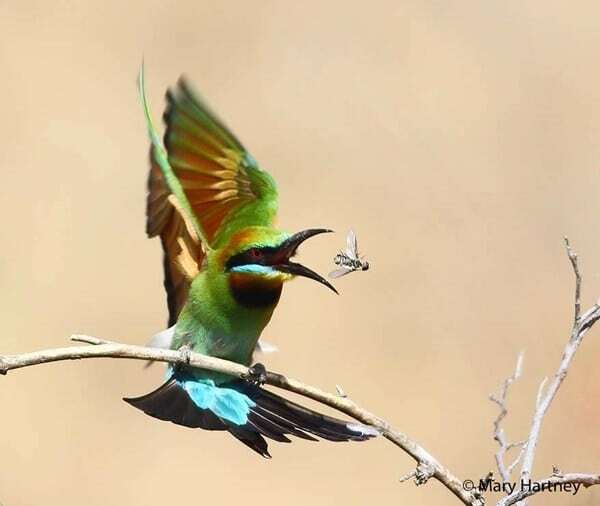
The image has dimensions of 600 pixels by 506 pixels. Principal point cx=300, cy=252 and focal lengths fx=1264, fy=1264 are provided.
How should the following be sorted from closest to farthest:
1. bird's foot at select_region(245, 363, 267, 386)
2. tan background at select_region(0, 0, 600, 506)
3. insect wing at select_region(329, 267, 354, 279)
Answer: insect wing at select_region(329, 267, 354, 279) → bird's foot at select_region(245, 363, 267, 386) → tan background at select_region(0, 0, 600, 506)

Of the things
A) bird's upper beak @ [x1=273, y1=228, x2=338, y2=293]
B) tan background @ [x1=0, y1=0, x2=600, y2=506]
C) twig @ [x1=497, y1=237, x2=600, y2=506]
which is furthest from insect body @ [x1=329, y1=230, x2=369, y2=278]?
tan background @ [x1=0, y1=0, x2=600, y2=506]

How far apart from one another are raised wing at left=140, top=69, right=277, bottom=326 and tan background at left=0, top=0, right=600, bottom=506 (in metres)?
1.45

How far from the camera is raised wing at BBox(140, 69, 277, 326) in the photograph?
1646 mm

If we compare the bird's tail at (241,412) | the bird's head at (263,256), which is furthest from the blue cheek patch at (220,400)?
the bird's head at (263,256)

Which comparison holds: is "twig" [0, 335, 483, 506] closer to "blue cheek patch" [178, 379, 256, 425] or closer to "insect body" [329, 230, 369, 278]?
"insect body" [329, 230, 369, 278]

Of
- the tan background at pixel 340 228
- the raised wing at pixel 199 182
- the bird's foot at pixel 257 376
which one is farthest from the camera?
the tan background at pixel 340 228

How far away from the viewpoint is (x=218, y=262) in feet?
5.68

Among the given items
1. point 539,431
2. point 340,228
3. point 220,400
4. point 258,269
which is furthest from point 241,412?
point 340,228

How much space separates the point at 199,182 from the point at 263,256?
0.15m

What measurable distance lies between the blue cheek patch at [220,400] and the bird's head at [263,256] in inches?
6.1

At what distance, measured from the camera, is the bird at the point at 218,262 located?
5.29 feet

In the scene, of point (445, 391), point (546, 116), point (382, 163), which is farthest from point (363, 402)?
point (546, 116)

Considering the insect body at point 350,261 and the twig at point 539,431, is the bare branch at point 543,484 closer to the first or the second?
the twig at point 539,431

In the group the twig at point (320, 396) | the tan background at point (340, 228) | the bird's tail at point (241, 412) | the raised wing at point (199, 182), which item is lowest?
the twig at point (320, 396)
